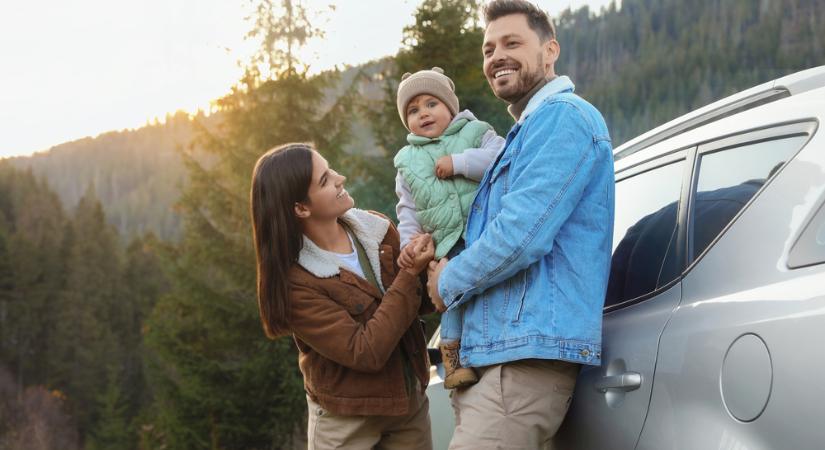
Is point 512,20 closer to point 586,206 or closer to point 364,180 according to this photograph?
point 586,206

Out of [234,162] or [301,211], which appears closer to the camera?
[301,211]

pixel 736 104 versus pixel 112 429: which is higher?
pixel 736 104

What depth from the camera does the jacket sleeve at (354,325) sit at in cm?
260

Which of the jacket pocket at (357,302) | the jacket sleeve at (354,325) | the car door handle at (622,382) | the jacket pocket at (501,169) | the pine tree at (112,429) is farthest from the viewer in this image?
the pine tree at (112,429)

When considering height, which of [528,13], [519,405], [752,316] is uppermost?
[528,13]

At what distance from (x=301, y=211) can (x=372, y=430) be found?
0.80m

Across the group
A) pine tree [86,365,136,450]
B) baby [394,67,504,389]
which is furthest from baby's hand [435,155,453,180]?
pine tree [86,365,136,450]

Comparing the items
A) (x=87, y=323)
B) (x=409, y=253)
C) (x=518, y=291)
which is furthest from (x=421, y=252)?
(x=87, y=323)

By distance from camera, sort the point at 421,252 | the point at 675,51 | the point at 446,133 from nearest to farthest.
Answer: the point at 421,252 → the point at 446,133 → the point at 675,51

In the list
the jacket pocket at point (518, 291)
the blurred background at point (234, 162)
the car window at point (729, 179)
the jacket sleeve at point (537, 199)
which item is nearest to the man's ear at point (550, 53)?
the jacket sleeve at point (537, 199)

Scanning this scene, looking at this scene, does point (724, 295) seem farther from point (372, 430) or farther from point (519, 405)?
point (372, 430)

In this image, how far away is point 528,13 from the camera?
2367 millimetres

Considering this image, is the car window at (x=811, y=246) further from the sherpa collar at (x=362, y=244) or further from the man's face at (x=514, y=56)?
the sherpa collar at (x=362, y=244)

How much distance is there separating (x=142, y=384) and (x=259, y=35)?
124ft
